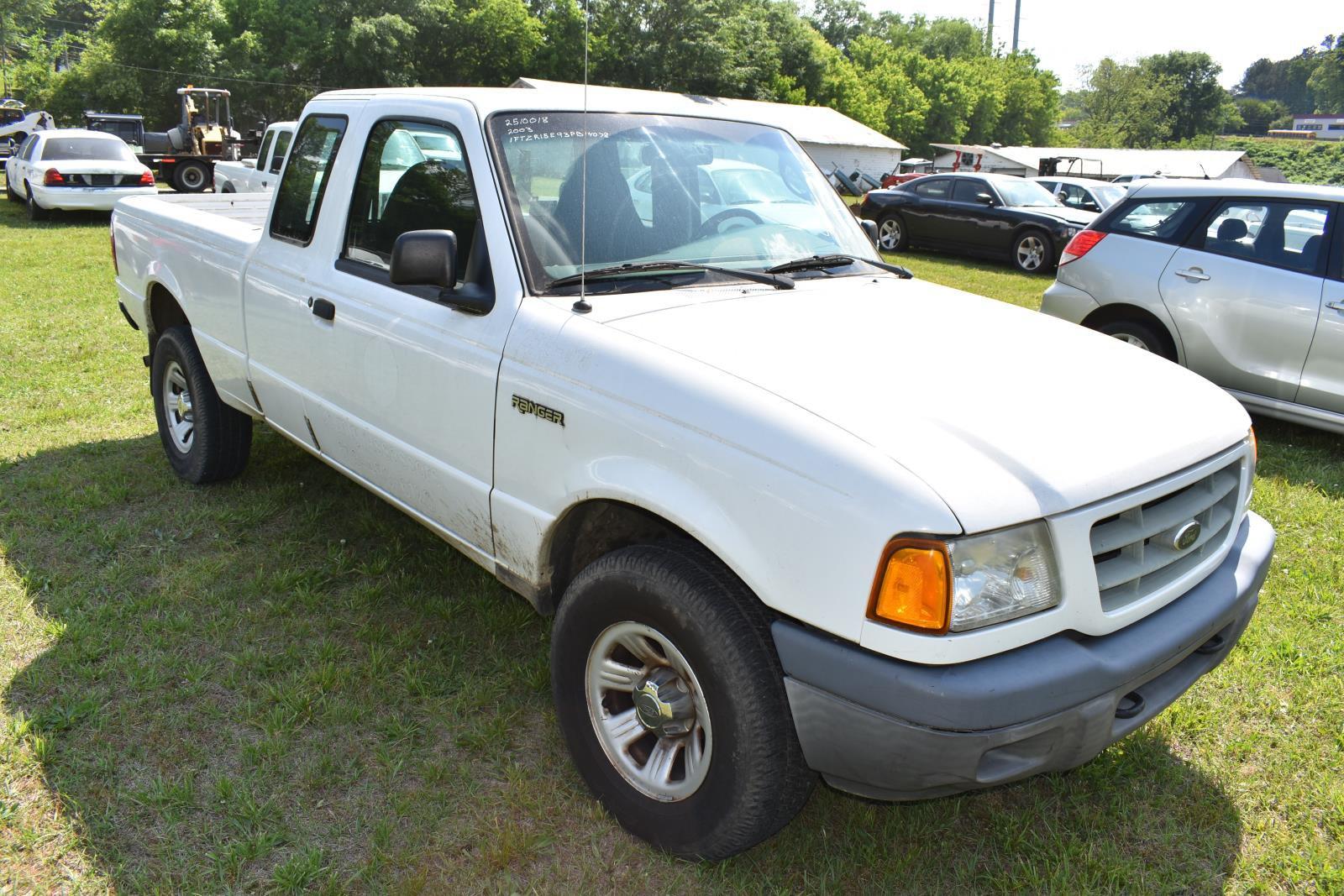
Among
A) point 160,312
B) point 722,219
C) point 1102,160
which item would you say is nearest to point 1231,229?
point 722,219

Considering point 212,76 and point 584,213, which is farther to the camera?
point 212,76

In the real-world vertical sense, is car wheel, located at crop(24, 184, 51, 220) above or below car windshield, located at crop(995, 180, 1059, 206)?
below

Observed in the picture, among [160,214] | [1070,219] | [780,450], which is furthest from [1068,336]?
[1070,219]

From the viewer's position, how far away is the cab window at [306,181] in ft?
12.6

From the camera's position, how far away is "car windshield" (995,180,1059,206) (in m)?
16.4

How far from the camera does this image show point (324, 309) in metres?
3.57

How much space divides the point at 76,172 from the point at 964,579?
19775 millimetres

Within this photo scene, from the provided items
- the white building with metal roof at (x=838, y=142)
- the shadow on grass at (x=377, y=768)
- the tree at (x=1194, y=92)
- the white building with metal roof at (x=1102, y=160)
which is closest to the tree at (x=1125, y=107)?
the tree at (x=1194, y=92)

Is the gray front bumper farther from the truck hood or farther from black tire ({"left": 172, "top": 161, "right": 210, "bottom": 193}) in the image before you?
black tire ({"left": 172, "top": 161, "right": 210, "bottom": 193})

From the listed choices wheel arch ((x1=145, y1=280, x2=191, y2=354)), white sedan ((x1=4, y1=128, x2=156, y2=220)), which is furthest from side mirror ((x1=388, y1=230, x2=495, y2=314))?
white sedan ((x1=4, y1=128, x2=156, y2=220))

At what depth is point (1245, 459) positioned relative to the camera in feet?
9.27

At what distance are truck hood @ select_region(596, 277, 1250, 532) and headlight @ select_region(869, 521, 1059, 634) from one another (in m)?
0.06

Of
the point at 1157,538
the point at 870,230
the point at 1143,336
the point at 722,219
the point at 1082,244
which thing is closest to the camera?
the point at 1157,538

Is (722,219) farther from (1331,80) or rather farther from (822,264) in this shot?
(1331,80)
